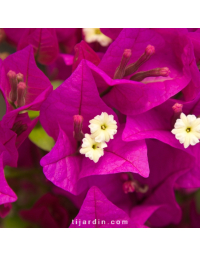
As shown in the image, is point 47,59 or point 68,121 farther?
point 47,59

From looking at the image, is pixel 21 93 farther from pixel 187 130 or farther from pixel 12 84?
pixel 187 130

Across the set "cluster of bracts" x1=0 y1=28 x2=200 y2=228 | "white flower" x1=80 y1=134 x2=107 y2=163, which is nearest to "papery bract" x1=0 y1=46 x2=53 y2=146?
"cluster of bracts" x1=0 y1=28 x2=200 y2=228

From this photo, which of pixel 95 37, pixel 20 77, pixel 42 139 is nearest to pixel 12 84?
pixel 20 77

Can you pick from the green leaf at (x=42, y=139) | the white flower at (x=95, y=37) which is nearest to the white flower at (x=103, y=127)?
the green leaf at (x=42, y=139)

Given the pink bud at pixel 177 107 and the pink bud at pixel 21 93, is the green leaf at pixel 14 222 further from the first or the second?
the pink bud at pixel 177 107

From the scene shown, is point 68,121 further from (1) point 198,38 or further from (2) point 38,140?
(1) point 198,38

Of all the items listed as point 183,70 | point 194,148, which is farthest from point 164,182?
point 183,70
